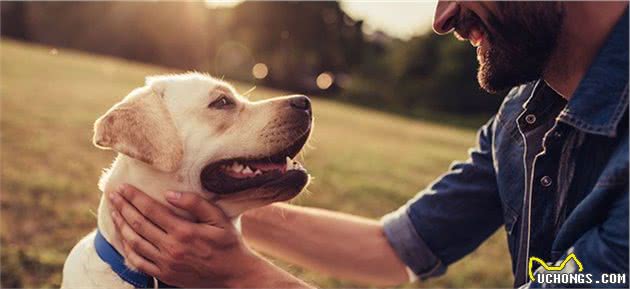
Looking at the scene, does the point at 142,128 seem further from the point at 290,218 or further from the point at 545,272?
the point at 545,272

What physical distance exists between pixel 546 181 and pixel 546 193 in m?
0.05

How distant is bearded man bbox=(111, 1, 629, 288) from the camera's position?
215cm

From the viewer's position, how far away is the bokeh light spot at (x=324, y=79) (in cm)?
3595

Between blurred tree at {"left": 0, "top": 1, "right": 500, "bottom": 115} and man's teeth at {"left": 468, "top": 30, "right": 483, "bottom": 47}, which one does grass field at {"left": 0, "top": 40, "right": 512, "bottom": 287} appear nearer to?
man's teeth at {"left": 468, "top": 30, "right": 483, "bottom": 47}

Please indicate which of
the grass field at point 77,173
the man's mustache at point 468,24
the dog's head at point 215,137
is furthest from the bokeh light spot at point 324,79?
the man's mustache at point 468,24

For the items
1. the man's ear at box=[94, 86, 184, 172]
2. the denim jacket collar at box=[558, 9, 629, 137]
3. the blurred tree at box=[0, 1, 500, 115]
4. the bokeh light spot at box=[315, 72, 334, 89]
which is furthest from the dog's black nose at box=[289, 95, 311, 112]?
the bokeh light spot at box=[315, 72, 334, 89]

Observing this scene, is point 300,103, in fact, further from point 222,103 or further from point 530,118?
point 530,118

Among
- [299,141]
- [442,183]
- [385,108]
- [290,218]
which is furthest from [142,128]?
[385,108]

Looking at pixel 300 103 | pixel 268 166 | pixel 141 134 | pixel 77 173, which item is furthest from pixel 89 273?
pixel 77 173

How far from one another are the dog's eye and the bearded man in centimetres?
59

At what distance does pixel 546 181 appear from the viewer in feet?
8.51

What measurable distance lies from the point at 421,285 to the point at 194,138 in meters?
2.83

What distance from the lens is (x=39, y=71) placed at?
771 inches

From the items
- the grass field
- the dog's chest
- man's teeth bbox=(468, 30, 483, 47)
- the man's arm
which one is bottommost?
the grass field
